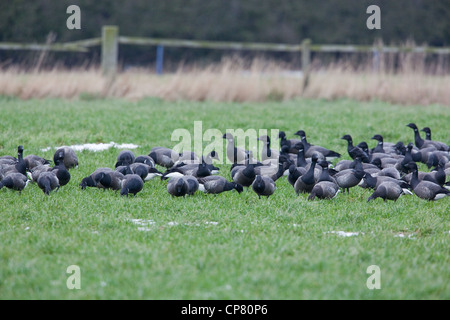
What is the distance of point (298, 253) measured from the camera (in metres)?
5.47

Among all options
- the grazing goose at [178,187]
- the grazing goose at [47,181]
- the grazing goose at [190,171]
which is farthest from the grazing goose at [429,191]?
the grazing goose at [47,181]

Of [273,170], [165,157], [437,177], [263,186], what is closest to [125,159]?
[165,157]

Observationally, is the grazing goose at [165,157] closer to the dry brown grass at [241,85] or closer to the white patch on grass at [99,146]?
the white patch on grass at [99,146]

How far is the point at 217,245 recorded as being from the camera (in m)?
5.64

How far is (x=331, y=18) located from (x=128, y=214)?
104ft

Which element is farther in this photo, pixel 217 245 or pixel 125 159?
pixel 125 159

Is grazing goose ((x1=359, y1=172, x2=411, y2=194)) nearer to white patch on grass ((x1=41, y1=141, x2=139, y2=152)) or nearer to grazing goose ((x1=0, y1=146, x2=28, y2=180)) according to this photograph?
white patch on grass ((x1=41, y1=141, x2=139, y2=152))

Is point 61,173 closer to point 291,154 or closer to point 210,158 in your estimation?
point 210,158

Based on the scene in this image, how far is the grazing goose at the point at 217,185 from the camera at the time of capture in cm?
791

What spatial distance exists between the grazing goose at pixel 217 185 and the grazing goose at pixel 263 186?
1.06 feet

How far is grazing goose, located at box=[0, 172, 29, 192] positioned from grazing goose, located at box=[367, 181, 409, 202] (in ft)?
15.9

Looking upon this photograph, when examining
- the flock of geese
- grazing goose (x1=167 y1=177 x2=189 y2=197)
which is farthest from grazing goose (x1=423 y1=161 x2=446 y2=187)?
grazing goose (x1=167 y1=177 x2=189 y2=197)

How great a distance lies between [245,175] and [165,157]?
1.90 meters
